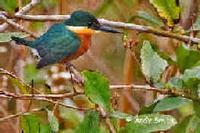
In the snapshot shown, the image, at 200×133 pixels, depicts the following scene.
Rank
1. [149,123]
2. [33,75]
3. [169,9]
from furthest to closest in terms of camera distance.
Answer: [33,75]
[169,9]
[149,123]

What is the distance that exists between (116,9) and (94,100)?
1854 mm

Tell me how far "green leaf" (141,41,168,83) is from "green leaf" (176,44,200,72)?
0.03m

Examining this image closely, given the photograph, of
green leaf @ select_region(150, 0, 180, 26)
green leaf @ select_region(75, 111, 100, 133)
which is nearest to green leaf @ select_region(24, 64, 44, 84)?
green leaf @ select_region(150, 0, 180, 26)

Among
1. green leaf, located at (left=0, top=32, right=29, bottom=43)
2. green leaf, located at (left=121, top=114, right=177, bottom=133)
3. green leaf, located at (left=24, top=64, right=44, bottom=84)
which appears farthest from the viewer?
green leaf, located at (left=24, top=64, right=44, bottom=84)

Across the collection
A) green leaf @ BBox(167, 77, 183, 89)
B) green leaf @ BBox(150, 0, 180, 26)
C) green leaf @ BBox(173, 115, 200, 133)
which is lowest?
green leaf @ BBox(173, 115, 200, 133)

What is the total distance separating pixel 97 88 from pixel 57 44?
1.96 ft

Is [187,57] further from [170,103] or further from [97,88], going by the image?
[97,88]

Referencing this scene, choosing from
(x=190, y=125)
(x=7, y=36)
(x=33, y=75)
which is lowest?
(x=33, y=75)

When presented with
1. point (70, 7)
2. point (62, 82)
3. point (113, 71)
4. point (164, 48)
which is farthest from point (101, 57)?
point (164, 48)

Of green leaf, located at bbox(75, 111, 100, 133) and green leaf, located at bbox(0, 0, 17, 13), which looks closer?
green leaf, located at bbox(75, 111, 100, 133)

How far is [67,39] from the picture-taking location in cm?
172

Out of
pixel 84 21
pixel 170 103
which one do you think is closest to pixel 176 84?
pixel 170 103

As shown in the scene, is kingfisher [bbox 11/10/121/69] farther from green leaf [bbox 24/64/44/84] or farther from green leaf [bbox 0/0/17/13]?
green leaf [bbox 24/64/44/84]

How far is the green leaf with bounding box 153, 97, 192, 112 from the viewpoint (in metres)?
1.18
